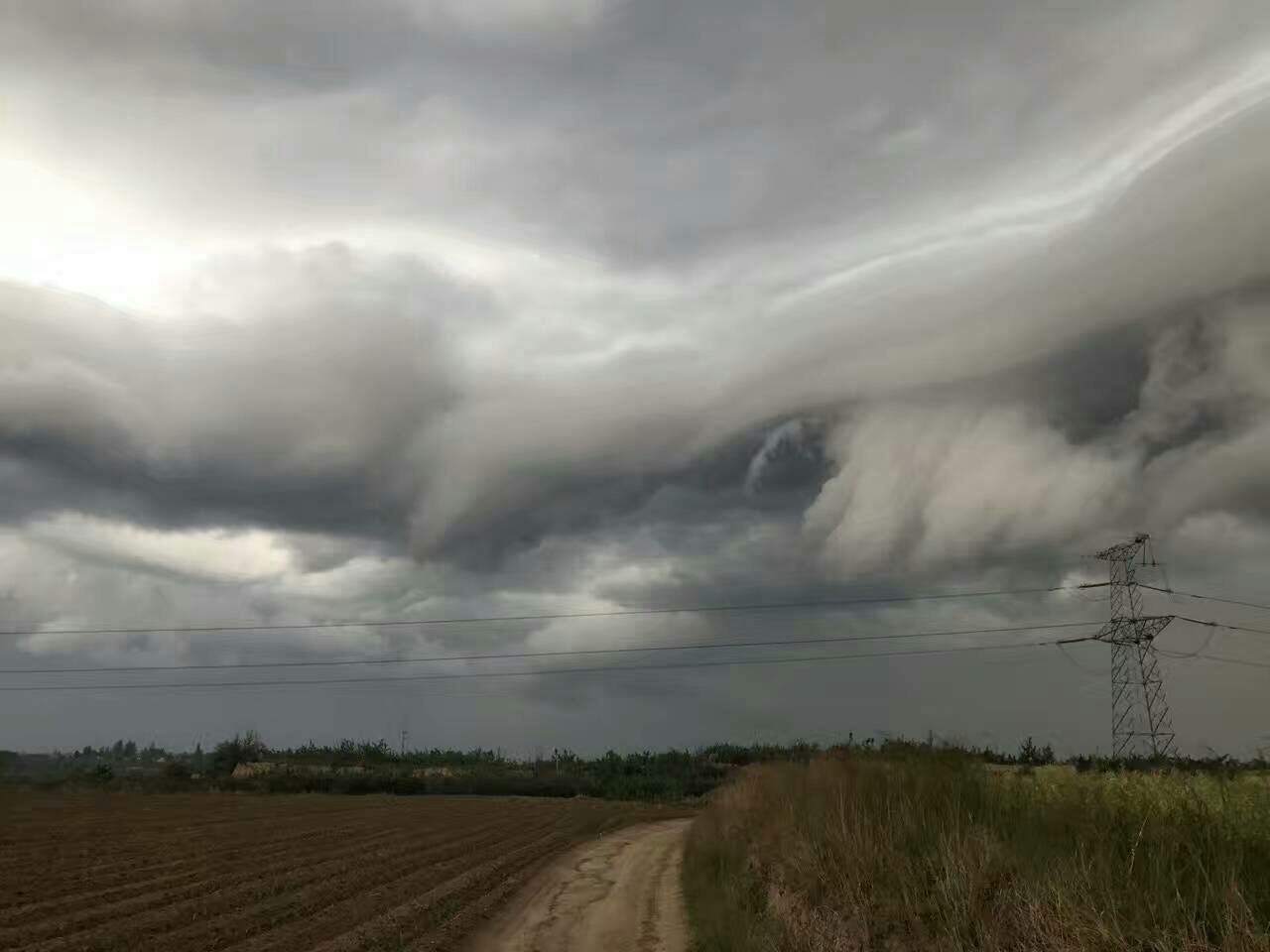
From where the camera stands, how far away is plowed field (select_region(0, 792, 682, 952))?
1862 centimetres

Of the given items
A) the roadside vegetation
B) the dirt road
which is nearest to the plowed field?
the dirt road

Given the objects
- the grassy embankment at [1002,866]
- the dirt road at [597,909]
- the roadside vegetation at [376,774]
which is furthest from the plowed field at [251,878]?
the roadside vegetation at [376,774]

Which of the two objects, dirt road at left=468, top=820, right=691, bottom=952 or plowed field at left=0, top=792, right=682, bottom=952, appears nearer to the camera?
plowed field at left=0, top=792, right=682, bottom=952

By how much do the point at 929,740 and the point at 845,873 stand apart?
6593 mm

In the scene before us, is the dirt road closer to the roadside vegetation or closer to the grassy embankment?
the grassy embankment

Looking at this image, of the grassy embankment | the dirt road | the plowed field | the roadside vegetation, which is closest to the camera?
the grassy embankment

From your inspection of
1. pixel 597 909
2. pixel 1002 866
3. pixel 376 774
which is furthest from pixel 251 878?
pixel 376 774

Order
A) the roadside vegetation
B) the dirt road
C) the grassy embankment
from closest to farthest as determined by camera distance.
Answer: the grassy embankment < the dirt road < the roadside vegetation

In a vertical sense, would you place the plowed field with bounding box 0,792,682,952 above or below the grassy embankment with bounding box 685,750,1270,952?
below

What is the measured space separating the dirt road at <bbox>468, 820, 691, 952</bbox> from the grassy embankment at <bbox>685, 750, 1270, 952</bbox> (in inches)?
75.4

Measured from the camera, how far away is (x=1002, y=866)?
1112 cm

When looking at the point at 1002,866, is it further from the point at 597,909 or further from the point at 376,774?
the point at 376,774

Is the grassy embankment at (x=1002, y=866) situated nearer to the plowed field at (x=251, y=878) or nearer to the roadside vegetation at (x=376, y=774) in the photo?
the plowed field at (x=251, y=878)

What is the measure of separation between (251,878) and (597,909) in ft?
33.2
